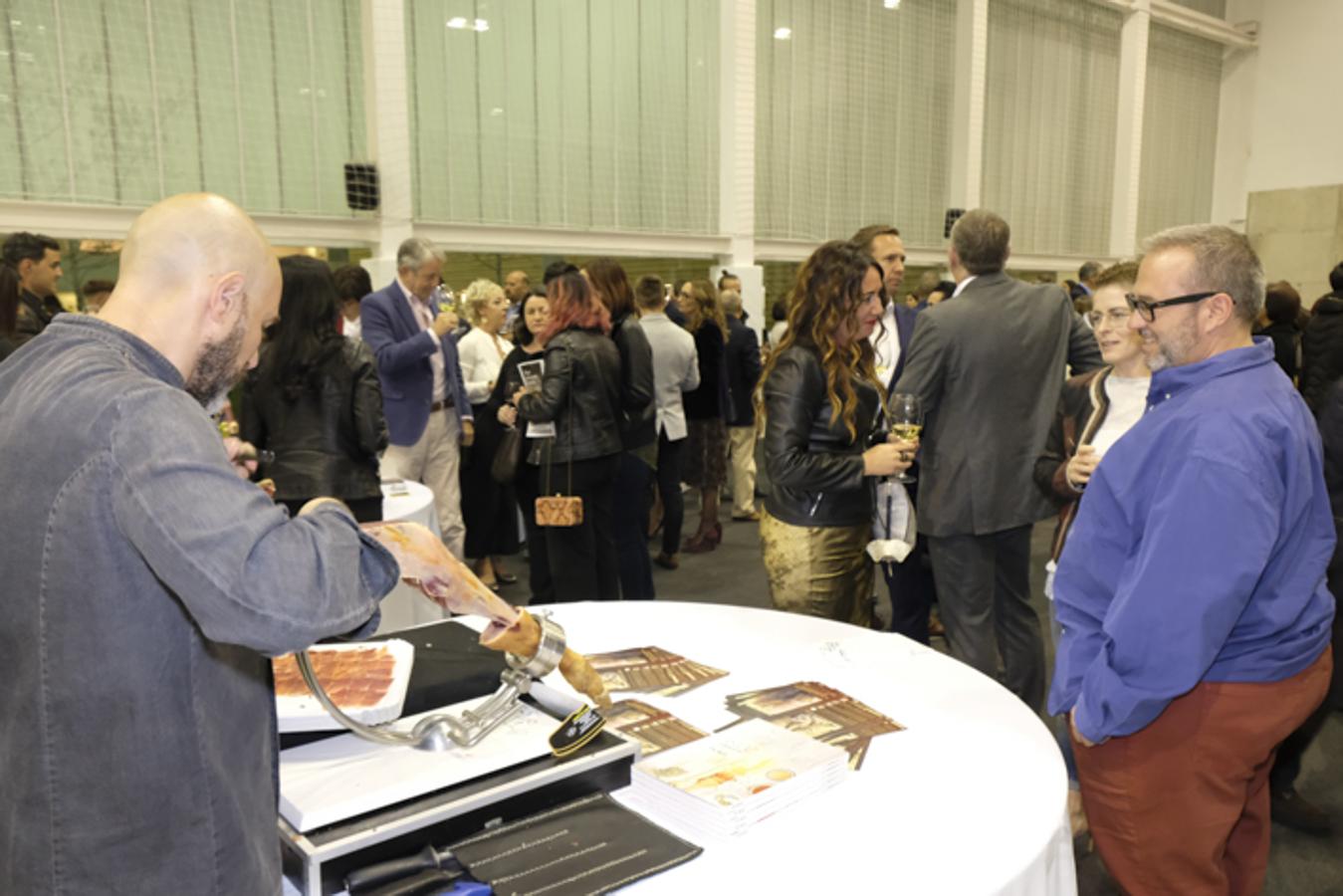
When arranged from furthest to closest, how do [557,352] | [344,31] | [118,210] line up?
[344,31] < [118,210] < [557,352]

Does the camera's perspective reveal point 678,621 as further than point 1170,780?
Yes

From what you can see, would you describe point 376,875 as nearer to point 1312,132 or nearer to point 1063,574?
point 1063,574

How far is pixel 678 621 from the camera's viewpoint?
6.66 feet

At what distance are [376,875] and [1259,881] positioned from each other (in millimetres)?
1636

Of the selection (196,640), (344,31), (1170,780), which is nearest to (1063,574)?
(1170,780)

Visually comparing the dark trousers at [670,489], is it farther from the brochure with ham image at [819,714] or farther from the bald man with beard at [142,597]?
the bald man with beard at [142,597]

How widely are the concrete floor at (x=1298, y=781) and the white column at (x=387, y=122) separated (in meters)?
2.70

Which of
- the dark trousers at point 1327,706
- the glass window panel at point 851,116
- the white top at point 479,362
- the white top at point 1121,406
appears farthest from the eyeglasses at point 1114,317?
the glass window panel at point 851,116

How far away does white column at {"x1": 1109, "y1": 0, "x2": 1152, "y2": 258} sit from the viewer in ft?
35.8

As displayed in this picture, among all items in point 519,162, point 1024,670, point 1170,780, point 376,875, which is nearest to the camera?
point 376,875

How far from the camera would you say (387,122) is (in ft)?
19.7

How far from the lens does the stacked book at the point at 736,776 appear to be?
1179mm

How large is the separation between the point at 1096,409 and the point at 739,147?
19.5ft

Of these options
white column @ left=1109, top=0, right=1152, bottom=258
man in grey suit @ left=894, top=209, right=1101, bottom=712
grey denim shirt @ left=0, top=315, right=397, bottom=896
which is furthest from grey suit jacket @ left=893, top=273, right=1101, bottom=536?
white column @ left=1109, top=0, right=1152, bottom=258
